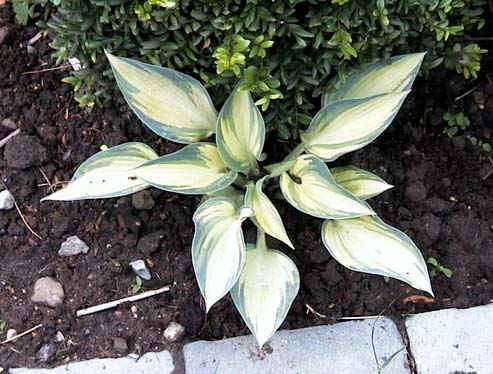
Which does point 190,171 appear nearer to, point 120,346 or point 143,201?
point 143,201

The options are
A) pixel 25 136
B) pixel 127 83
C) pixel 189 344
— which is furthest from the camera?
pixel 25 136

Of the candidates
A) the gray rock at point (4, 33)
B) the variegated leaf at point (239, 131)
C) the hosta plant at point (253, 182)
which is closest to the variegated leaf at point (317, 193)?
the hosta plant at point (253, 182)

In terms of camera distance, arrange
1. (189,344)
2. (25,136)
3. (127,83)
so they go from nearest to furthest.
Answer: (127,83) < (189,344) < (25,136)

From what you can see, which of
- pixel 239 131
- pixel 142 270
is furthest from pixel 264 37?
pixel 142 270

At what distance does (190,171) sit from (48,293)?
0.58 meters

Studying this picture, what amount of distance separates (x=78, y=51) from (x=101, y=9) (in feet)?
0.55

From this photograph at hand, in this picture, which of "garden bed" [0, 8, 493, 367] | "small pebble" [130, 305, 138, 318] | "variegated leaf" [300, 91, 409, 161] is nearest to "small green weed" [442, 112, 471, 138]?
"garden bed" [0, 8, 493, 367]

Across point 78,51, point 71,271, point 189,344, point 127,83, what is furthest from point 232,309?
point 78,51

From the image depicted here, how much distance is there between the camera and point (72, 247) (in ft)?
6.88

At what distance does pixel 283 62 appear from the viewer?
6.21 ft

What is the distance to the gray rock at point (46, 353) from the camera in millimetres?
1963

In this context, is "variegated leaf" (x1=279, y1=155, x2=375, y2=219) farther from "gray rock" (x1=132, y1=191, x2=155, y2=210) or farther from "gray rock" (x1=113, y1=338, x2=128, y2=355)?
"gray rock" (x1=113, y1=338, x2=128, y2=355)

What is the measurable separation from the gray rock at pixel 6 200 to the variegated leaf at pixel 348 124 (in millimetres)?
911

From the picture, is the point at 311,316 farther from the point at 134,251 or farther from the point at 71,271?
the point at 71,271
